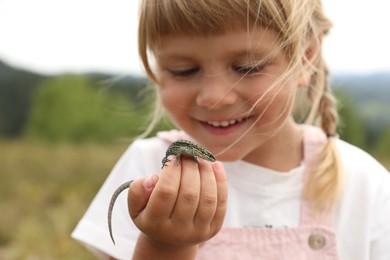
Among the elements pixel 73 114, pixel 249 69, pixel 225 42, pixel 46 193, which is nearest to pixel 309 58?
pixel 249 69

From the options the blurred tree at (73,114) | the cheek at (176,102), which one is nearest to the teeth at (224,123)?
the cheek at (176,102)

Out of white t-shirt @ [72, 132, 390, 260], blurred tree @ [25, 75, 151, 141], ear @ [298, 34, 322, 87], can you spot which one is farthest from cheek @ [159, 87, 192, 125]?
blurred tree @ [25, 75, 151, 141]

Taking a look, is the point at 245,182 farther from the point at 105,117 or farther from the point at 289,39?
the point at 105,117

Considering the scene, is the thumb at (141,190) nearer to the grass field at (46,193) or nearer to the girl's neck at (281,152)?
the girl's neck at (281,152)

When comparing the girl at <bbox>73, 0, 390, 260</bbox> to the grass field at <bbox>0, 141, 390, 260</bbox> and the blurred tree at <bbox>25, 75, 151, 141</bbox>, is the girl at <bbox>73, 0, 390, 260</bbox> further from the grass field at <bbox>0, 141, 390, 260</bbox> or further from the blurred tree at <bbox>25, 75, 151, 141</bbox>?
the blurred tree at <bbox>25, 75, 151, 141</bbox>

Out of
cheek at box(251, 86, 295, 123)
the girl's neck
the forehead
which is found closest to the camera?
the forehead

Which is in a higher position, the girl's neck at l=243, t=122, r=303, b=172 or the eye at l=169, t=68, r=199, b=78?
the eye at l=169, t=68, r=199, b=78

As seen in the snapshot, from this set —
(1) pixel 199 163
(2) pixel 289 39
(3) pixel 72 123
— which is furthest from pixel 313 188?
(3) pixel 72 123
